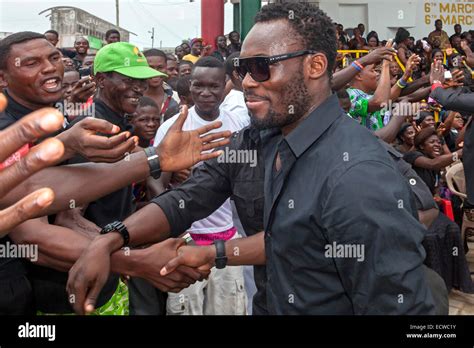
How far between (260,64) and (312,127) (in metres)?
0.31

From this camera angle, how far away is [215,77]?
4668 mm

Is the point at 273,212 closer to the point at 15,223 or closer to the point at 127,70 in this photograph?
the point at 15,223

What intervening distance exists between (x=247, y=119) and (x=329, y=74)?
249cm

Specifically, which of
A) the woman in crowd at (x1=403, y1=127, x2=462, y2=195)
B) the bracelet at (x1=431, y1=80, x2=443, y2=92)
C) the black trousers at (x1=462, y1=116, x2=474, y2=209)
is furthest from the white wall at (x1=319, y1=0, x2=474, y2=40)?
the black trousers at (x1=462, y1=116, x2=474, y2=209)

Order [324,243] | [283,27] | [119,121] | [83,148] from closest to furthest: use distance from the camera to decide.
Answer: [324,243]
[283,27]
[83,148]
[119,121]

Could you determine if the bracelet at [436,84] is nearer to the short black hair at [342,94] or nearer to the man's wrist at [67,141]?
the short black hair at [342,94]

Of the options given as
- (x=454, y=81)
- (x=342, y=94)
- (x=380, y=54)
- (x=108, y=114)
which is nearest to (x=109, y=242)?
(x=108, y=114)

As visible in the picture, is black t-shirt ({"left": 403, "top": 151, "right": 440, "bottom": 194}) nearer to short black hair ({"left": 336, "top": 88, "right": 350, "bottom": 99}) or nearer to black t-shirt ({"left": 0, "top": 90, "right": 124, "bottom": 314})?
short black hair ({"left": 336, "top": 88, "right": 350, "bottom": 99})

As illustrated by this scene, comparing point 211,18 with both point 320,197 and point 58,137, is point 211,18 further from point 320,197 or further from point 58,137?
point 320,197

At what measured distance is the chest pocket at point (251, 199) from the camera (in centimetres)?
271

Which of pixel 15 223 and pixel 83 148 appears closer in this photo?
pixel 15 223

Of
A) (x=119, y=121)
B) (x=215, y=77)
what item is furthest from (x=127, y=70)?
(x=215, y=77)

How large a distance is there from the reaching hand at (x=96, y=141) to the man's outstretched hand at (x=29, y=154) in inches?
47.5
